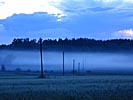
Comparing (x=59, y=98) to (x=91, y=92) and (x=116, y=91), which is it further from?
(x=116, y=91)

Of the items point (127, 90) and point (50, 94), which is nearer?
point (50, 94)

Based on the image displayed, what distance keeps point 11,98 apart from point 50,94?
3087mm

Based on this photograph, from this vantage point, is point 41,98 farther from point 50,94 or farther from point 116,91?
point 116,91

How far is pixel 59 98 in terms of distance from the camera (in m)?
32.8

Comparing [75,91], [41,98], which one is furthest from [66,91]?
[41,98]

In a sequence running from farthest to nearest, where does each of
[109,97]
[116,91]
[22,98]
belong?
[116,91], [109,97], [22,98]

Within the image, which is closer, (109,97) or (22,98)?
(22,98)

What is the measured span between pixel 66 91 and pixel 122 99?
430 cm

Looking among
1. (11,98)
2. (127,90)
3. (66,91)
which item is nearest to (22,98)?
(11,98)

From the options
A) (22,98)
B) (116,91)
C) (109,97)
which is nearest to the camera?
(22,98)

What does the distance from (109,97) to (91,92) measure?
5.25ft

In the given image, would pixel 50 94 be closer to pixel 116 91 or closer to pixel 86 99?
pixel 86 99

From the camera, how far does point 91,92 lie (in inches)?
1377

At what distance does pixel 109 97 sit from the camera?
3406 cm
